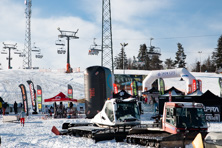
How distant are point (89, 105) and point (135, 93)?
15.1 meters

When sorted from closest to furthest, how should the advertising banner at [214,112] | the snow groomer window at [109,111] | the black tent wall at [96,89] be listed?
1. the snow groomer window at [109,111]
2. the advertising banner at [214,112]
3. the black tent wall at [96,89]

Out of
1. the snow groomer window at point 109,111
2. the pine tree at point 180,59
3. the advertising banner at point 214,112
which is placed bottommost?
the advertising banner at point 214,112

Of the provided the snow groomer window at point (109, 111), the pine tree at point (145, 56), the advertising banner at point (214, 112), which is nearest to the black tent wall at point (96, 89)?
the advertising banner at point (214, 112)

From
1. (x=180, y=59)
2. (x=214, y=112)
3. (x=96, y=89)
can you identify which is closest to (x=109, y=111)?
(x=96, y=89)

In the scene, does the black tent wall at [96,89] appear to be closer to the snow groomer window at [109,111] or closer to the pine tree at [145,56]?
the snow groomer window at [109,111]

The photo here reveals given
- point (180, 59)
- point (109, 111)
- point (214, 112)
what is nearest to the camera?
point (109, 111)

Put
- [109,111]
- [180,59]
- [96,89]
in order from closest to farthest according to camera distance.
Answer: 1. [109,111]
2. [96,89]
3. [180,59]

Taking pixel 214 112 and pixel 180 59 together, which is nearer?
pixel 214 112

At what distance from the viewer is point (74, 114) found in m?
27.0

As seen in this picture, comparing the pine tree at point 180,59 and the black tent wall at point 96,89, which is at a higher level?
the pine tree at point 180,59

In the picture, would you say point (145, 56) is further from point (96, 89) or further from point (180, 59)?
point (96, 89)

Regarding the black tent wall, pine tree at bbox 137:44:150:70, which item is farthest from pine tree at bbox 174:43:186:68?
the black tent wall

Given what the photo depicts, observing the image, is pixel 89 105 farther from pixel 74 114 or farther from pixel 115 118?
pixel 115 118

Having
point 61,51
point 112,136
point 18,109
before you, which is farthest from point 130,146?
point 61,51
